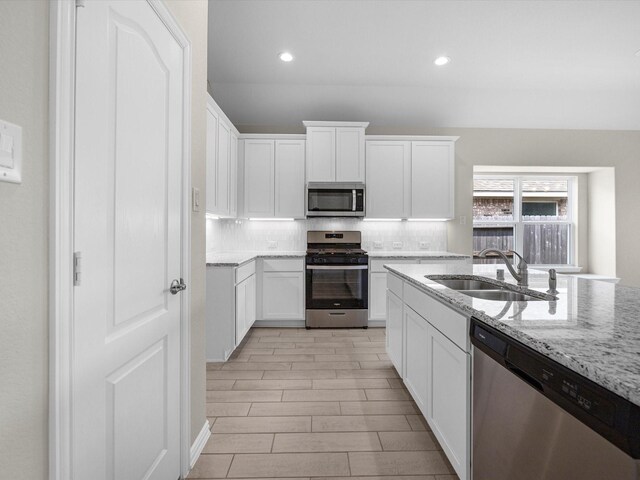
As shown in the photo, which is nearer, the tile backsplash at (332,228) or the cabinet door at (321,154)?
the cabinet door at (321,154)

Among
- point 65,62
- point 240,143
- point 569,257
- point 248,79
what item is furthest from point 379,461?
point 569,257

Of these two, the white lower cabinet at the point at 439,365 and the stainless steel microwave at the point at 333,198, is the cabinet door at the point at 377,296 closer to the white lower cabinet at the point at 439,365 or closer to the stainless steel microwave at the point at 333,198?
the stainless steel microwave at the point at 333,198

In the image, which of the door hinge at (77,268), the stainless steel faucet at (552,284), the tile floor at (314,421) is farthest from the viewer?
the tile floor at (314,421)

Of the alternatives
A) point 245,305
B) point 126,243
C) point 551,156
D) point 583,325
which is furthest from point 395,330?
point 551,156

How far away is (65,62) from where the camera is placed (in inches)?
32.6

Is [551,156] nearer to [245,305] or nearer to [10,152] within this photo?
[245,305]

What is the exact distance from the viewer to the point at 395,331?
2.61m

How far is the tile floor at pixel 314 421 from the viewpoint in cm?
165

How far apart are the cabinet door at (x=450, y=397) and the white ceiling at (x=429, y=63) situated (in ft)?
8.92

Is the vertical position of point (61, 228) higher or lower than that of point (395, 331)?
higher

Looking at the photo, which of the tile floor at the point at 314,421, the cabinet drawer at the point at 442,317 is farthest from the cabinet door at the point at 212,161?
the cabinet drawer at the point at 442,317

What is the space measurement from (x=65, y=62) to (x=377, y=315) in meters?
3.74

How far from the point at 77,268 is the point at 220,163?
281 centimetres

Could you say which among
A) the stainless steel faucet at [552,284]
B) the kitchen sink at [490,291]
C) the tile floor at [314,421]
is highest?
the stainless steel faucet at [552,284]
